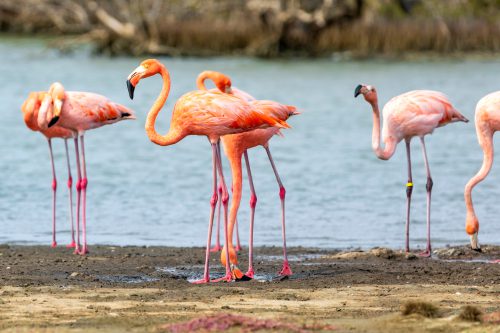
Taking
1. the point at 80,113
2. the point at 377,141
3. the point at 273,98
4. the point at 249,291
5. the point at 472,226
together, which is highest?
the point at 273,98

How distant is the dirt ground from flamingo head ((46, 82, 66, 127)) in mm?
1229

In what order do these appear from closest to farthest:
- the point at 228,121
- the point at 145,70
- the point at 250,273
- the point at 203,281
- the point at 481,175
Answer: the point at 203,281 → the point at 228,121 → the point at 250,273 → the point at 145,70 → the point at 481,175

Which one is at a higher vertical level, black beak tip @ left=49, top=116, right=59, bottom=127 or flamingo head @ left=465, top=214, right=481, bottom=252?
black beak tip @ left=49, top=116, right=59, bottom=127

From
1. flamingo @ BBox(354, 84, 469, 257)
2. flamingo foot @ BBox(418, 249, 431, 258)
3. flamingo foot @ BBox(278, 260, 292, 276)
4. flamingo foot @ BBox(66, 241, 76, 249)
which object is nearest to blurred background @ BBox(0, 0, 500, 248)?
flamingo foot @ BBox(66, 241, 76, 249)

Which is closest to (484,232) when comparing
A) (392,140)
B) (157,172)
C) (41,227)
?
(392,140)

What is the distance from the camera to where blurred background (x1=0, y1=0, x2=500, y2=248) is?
41.6 ft

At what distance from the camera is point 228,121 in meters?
8.40

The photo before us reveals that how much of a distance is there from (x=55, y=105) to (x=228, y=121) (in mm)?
2199

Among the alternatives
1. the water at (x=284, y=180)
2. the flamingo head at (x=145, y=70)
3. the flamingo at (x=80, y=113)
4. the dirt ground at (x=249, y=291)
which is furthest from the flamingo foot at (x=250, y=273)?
the water at (x=284, y=180)

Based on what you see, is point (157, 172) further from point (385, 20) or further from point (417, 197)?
point (385, 20)

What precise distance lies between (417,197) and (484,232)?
8.27ft

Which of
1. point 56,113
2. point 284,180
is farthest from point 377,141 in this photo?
point 284,180

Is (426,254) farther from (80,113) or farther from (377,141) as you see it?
(80,113)

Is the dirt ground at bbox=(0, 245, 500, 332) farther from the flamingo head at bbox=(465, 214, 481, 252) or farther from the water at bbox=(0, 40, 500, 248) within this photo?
the water at bbox=(0, 40, 500, 248)
